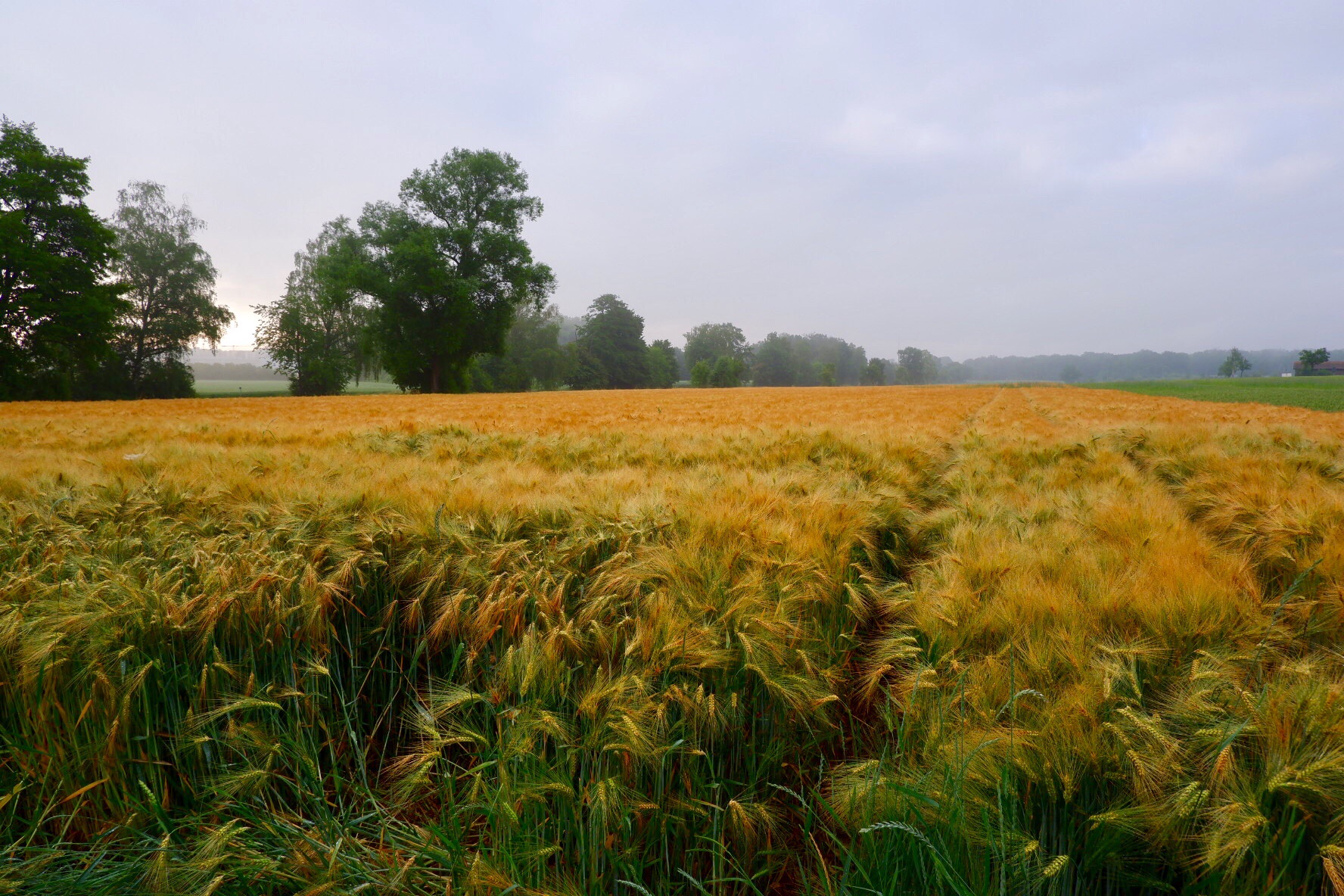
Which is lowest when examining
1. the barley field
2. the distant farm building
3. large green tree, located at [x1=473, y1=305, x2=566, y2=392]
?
the barley field

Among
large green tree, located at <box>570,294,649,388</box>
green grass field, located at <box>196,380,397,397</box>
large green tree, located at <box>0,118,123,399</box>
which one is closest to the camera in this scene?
large green tree, located at <box>0,118,123,399</box>

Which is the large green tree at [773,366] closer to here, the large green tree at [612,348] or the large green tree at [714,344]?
the large green tree at [714,344]

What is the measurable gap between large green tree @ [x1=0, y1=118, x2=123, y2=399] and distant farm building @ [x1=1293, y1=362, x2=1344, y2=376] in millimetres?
166399

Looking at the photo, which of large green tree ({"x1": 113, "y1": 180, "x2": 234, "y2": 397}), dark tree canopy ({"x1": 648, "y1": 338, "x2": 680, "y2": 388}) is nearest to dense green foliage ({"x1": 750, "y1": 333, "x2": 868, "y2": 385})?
dark tree canopy ({"x1": 648, "y1": 338, "x2": 680, "y2": 388})

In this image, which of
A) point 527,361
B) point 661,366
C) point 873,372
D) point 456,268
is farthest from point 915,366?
point 456,268

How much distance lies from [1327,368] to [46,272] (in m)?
181

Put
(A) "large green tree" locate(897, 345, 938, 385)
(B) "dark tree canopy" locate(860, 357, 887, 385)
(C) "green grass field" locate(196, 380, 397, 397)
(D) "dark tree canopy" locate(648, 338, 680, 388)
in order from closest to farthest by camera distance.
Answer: (C) "green grass field" locate(196, 380, 397, 397) → (D) "dark tree canopy" locate(648, 338, 680, 388) → (B) "dark tree canopy" locate(860, 357, 887, 385) → (A) "large green tree" locate(897, 345, 938, 385)

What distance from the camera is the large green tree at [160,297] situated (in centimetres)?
3778

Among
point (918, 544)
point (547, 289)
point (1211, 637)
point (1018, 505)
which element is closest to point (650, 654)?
point (1211, 637)

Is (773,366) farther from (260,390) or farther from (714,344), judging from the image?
(260,390)

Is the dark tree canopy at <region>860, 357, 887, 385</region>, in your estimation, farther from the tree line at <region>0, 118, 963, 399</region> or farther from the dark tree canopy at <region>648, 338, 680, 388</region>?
the tree line at <region>0, 118, 963, 399</region>

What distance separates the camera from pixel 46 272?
82.4ft

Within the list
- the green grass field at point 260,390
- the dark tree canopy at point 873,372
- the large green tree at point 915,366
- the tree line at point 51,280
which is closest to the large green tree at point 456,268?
the green grass field at point 260,390

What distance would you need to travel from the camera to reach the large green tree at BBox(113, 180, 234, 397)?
37.8 metres
